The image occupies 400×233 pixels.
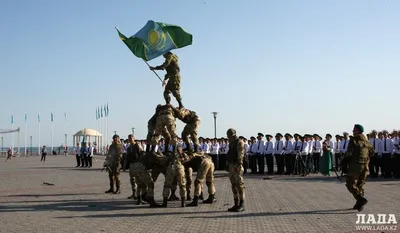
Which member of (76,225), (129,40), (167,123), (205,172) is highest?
(129,40)

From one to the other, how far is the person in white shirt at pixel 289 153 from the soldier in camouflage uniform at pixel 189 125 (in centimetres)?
1048

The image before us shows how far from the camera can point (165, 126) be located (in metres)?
14.2

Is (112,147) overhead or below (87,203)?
overhead

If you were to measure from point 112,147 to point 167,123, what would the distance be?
10.8ft

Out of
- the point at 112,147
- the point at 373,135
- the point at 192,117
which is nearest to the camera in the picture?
the point at 192,117

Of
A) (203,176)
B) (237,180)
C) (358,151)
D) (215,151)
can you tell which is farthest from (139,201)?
(215,151)

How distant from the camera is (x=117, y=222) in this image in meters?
10.4

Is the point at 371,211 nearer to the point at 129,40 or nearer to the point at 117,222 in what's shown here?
the point at 117,222

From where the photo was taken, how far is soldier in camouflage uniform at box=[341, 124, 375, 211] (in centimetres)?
1137

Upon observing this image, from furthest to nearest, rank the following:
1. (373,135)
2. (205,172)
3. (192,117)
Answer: (373,135) → (192,117) → (205,172)

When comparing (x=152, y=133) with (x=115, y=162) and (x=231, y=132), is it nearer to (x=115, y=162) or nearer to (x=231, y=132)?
(x=115, y=162)

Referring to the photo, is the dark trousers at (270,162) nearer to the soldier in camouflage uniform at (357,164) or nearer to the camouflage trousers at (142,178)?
the camouflage trousers at (142,178)

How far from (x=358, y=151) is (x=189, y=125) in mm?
5377

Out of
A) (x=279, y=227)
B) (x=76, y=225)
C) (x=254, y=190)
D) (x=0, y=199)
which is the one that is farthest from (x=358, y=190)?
(x=0, y=199)
